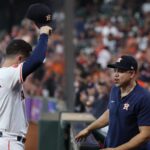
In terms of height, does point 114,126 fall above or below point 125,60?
below

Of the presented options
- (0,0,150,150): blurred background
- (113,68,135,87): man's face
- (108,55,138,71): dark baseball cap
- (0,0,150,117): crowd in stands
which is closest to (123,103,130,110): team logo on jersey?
(113,68,135,87): man's face

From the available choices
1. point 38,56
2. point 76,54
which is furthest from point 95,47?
point 38,56

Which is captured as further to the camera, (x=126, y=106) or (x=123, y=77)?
(x=123, y=77)

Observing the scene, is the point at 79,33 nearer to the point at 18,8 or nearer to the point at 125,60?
the point at 18,8

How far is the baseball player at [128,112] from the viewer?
281 inches

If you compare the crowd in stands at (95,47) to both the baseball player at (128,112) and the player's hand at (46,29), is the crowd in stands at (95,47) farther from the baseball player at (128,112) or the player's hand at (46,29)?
the player's hand at (46,29)

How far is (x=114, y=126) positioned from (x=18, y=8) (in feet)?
54.7

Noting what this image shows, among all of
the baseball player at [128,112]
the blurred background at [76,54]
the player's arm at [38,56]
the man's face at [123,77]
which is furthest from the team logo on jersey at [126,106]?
the blurred background at [76,54]

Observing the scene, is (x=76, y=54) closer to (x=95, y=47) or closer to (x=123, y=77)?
(x=95, y=47)

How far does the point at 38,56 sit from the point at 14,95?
1.69ft

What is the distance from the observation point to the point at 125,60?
7543 millimetres

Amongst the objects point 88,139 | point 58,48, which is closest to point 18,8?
point 58,48

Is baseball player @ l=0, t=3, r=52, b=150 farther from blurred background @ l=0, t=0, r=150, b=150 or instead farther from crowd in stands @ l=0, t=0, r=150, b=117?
crowd in stands @ l=0, t=0, r=150, b=117

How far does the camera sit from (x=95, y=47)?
22547mm
